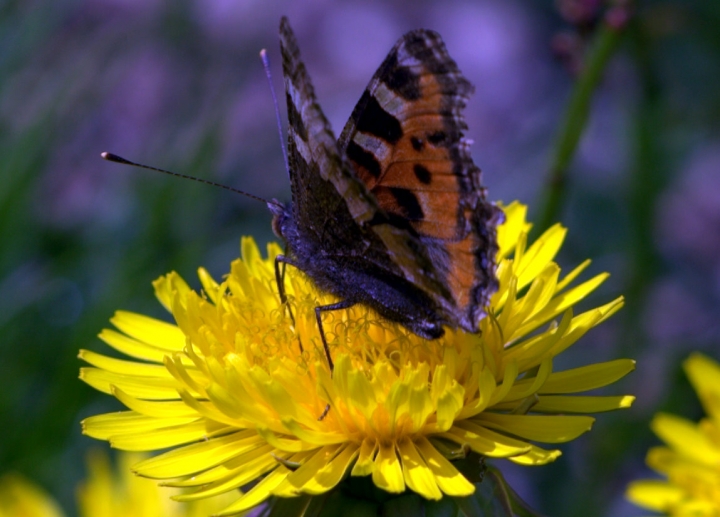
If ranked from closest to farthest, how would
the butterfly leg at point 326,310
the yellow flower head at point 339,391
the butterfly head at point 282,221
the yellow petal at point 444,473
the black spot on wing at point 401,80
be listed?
the yellow petal at point 444,473, the yellow flower head at point 339,391, the butterfly leg at point 326,310, the black spot on wing at point 401,80, the butterfly head at point 282,221

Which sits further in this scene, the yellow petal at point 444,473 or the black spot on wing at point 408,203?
the black spot on wing at point 408,203

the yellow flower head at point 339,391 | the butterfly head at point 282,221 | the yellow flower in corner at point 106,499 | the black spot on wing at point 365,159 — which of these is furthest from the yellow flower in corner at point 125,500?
the black spot on wing at point 365,159

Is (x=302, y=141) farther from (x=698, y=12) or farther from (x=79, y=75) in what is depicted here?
(x=698, y=12)

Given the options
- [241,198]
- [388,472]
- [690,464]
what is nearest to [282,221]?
[388,472]

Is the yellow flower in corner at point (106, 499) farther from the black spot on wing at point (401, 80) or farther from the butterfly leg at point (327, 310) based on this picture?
the black spot on wing at point (401, 80)

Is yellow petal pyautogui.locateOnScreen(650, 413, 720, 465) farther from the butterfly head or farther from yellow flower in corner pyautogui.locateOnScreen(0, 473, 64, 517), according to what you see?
yellow flower in corner pyautogui.locateOnScreen(0, 473, 64, 517)

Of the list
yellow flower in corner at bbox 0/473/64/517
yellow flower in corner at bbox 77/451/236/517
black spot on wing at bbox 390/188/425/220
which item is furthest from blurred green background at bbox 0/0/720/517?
black spot on wing at bbox 390/188/425/220

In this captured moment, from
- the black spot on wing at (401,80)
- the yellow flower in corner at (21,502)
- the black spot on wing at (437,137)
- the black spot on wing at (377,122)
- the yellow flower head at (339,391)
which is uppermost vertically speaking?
the black spot on wing at (401,80)
